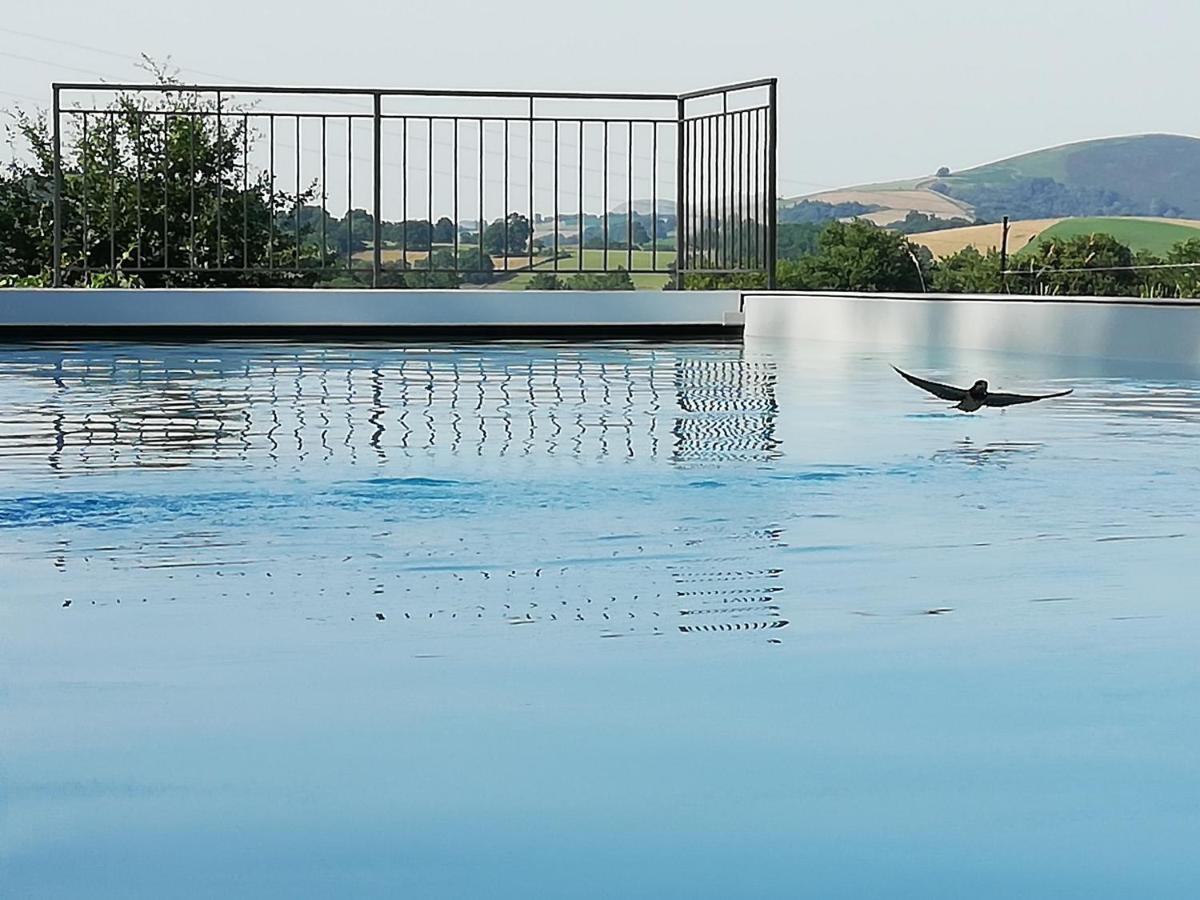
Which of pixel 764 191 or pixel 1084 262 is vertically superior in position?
pixel 1084 262

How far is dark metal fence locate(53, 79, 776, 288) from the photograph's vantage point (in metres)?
7.99

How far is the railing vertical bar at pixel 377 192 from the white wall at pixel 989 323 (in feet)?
5.24

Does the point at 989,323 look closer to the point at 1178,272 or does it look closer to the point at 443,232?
the point at 443,232

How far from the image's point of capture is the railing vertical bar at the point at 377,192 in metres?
8.05

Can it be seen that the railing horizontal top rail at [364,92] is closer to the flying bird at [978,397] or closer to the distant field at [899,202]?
the flying bird at [978,397]

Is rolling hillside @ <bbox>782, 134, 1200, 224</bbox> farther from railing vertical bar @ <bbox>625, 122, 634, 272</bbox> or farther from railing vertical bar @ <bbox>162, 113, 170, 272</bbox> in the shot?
railing vertical bar @ <bbox>162, 113, 170, 272</bbox>

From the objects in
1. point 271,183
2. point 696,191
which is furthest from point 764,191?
point 271,183

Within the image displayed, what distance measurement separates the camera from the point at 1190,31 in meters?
22.6

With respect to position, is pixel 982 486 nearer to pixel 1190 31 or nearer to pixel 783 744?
pixel 783 744

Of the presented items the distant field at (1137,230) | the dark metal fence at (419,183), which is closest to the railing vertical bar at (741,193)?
the dark metal fence at (419,183)

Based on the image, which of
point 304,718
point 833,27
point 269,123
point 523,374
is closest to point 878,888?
point 304,718

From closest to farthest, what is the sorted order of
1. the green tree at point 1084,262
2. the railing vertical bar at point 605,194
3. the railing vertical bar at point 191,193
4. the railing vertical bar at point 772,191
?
the railing vertical bar at point 191,193, the railing vertical bar at point 772,191, the railing vertical bar at point 605,194, the green tree at point 1084,262

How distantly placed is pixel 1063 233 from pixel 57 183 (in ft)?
91.5

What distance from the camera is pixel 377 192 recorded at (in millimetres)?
8180
